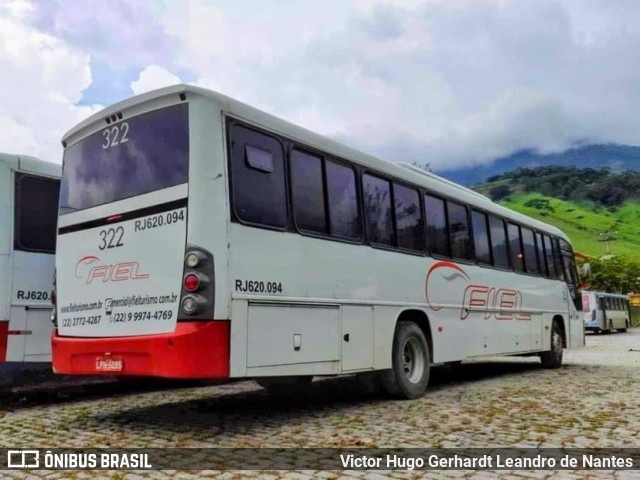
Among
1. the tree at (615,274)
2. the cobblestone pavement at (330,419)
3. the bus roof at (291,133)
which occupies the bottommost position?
the cobblestone pavement at (330,419)

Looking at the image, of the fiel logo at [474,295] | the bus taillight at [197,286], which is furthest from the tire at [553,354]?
the bus taillight at [197,286]

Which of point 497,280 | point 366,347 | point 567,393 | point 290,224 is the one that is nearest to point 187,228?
point 290,224

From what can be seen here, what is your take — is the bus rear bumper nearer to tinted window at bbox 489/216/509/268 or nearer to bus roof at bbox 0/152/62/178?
bus roof at bbox 0/152/62/178

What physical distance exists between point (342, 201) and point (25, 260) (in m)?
4.09

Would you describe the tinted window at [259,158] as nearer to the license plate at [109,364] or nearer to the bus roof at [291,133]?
→ the bus roof at [291,133]

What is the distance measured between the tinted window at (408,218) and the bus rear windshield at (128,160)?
3.56 meters

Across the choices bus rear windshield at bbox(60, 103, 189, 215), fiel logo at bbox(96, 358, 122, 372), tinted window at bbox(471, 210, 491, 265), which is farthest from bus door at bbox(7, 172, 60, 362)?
tinted window at bbox(471, 210, 491, 265)

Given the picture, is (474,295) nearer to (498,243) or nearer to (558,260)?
(498,243)

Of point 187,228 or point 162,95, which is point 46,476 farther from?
point 162,95

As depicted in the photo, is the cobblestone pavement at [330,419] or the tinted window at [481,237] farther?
the tinted window at [481,237]

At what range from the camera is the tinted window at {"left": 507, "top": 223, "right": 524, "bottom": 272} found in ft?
41.3

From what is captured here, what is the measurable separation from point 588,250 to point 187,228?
92.6m

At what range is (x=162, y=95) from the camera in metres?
6.51

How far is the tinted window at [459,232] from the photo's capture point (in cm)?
1035
